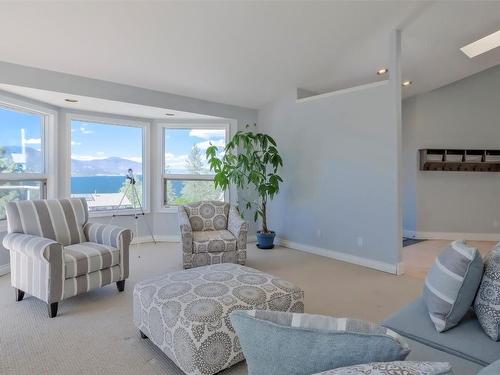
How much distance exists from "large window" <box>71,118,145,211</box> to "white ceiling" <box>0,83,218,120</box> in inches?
12.8

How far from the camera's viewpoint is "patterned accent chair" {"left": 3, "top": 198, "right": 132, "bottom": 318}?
102 inches

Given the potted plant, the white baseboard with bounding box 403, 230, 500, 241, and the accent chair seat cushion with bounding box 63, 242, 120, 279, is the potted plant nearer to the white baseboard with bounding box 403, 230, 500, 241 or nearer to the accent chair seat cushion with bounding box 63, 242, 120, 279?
the accent chair seat cushion with bounding box 63, 242, 120, 279

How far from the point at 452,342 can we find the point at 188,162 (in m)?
4.78

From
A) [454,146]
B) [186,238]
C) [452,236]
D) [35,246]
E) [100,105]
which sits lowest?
[452,236]

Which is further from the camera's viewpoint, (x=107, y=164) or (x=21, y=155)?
(x=107, y=164)

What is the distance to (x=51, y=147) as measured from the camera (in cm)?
438

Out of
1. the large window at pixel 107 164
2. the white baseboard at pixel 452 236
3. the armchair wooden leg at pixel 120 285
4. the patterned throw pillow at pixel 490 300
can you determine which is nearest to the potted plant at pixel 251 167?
the large window at pixel 107 164

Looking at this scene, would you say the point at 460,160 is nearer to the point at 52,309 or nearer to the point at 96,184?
the point at 96,184

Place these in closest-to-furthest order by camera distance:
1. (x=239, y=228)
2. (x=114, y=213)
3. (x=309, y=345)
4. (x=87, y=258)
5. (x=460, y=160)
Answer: (x=309, y=345) → (x=87, y=258) → (x=239, y=228) → (x=114, y=213) → (x=460, y=160)

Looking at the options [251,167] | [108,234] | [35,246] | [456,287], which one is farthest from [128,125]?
[456,287]

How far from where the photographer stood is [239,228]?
158 inches

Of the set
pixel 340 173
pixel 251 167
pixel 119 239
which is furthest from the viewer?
pixel 251 167

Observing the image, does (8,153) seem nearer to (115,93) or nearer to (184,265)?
(115,93)

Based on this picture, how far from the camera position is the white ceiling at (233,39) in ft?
9.67
